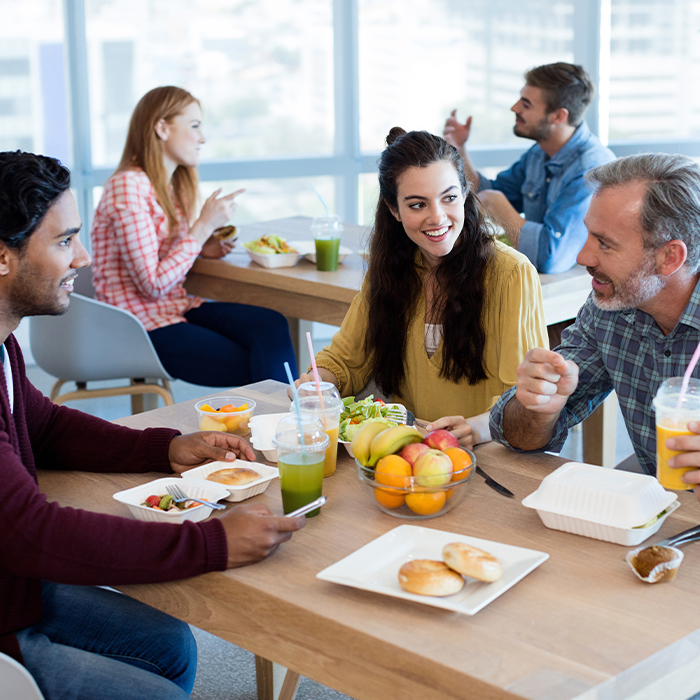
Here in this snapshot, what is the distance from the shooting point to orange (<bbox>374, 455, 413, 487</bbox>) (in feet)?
4.25

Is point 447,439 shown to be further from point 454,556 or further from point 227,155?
point 227,155

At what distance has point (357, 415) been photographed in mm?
1659

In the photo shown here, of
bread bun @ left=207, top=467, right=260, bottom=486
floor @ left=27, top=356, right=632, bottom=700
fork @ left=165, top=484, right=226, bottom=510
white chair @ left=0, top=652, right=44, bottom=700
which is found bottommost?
floor @ left=27, top=356, right=632, bottom=700

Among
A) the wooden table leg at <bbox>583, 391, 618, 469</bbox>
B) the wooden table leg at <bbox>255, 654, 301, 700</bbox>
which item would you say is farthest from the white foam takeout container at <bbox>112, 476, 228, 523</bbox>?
the wooden table leg at <bbox>583, 391, 618, 469</bbox>

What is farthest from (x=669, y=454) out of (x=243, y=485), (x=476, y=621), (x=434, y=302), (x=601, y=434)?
(x=601, y=434)

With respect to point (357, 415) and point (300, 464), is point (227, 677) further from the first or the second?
point (300, 464)

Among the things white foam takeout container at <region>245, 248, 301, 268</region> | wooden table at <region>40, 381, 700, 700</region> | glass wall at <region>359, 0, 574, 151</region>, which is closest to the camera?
wooden table at <region>40, 381, 700, 700</region>

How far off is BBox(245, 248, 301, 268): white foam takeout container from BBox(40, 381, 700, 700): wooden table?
6.01 ft

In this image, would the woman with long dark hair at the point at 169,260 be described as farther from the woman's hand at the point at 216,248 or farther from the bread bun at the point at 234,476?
the bread bun at the point at 234,476

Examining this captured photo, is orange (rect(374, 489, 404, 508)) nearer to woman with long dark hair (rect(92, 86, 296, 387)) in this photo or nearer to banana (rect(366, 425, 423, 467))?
banana (rect(366, 425, 423, 467))

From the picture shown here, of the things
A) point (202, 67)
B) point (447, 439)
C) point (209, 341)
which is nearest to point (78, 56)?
point (202, 67)

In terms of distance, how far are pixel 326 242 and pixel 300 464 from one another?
5.80ft

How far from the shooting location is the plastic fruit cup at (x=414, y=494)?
4.25 feet

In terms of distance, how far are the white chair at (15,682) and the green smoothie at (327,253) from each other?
2.01 m
